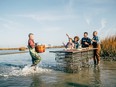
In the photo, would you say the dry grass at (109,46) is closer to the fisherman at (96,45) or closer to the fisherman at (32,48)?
the fisherman at (96,45)

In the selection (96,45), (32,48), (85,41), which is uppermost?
(85,41)

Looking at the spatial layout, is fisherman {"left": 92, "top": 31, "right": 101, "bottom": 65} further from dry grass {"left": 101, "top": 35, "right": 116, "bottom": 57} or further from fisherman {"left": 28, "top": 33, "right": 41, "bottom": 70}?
dry grass {"left": 101, "top": 35, "right": 116, "bottom": 57}

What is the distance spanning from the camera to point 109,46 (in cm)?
2058

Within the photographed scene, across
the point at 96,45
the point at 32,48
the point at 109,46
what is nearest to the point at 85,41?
→ the point at 96,45

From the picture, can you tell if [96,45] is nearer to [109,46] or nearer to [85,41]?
[85,41]

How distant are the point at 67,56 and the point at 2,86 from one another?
4339 millimetres

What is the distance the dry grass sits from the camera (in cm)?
2019

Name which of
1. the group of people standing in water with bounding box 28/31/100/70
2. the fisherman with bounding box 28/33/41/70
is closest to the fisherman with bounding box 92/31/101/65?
the group of people standing in water with bounding box 28/31/100/70

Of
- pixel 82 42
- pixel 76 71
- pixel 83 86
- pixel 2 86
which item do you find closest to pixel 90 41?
pixel 82 42

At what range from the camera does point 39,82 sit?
378 inches

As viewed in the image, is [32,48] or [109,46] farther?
[109,46]

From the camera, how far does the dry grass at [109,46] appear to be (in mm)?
20188

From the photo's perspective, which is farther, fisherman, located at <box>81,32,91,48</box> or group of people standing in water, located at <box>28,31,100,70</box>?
fisherman, located at <box>81,32,91,48</box>

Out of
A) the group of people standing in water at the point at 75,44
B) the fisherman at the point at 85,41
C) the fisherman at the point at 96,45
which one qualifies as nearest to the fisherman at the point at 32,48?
the group of people standing in water at the point at 75,44
